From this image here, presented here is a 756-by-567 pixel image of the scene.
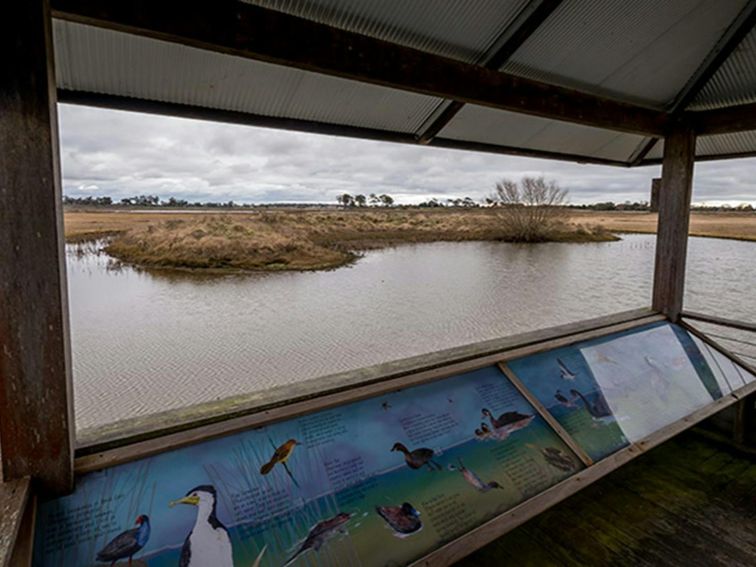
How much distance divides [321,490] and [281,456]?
188mm

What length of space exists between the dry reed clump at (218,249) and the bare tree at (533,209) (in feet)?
32.7

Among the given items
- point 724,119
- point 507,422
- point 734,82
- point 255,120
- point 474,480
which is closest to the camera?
→ point 474,480

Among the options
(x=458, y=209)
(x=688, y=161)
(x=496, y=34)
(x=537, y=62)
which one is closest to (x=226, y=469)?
(x=496, y=34)

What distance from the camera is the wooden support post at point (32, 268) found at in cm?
115

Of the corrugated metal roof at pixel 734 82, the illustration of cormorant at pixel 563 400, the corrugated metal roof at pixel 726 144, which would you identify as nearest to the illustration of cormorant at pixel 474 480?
the illustration of cormorant at pixel 563 400

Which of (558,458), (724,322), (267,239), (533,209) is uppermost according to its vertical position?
(533,209)

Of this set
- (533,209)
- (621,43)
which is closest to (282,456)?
(621,43)

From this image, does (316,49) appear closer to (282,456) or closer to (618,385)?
(282,456)

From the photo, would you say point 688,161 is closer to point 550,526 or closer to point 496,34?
point 496,34

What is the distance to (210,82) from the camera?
1887 mm

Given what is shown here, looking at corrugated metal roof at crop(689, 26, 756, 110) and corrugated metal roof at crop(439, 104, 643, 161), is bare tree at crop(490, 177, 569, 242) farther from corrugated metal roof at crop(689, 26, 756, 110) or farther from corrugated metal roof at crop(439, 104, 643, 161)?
corrugated metal roof at crop(689, 26, 756, 110)

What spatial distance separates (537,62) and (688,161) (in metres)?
1.80

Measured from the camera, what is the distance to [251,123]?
218cm

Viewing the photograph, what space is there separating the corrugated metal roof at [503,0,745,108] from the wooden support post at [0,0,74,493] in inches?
74.2
